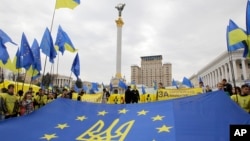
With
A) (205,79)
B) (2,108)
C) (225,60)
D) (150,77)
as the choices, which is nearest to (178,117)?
(2,108)

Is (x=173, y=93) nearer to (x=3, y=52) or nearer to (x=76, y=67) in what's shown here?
(x=76, y=67)

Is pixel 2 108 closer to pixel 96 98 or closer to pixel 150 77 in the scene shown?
pixel 96 98

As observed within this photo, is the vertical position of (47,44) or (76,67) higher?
(47,44)

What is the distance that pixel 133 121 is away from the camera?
6.18 m

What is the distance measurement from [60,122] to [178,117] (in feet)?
8.45

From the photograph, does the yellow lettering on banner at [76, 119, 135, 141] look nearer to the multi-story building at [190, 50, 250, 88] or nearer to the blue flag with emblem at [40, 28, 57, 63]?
the blue flag with emblem at [40, 28, 57, 63]

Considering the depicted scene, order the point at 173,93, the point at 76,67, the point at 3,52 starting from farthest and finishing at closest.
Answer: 1. the point at 173,93
2. the point at 76,67
3. the point at 3,52

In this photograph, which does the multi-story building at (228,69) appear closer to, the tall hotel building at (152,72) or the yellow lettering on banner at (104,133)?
the yellow lettering on banner at (104,133)

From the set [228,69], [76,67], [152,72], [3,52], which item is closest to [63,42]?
[76,67]

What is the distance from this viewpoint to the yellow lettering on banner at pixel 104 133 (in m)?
5.49

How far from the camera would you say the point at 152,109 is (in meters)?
6.64

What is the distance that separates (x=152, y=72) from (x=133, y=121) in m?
150

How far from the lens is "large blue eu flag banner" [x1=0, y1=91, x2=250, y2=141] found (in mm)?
5438

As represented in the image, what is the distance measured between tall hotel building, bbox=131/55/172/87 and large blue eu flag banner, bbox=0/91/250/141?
14211cm
